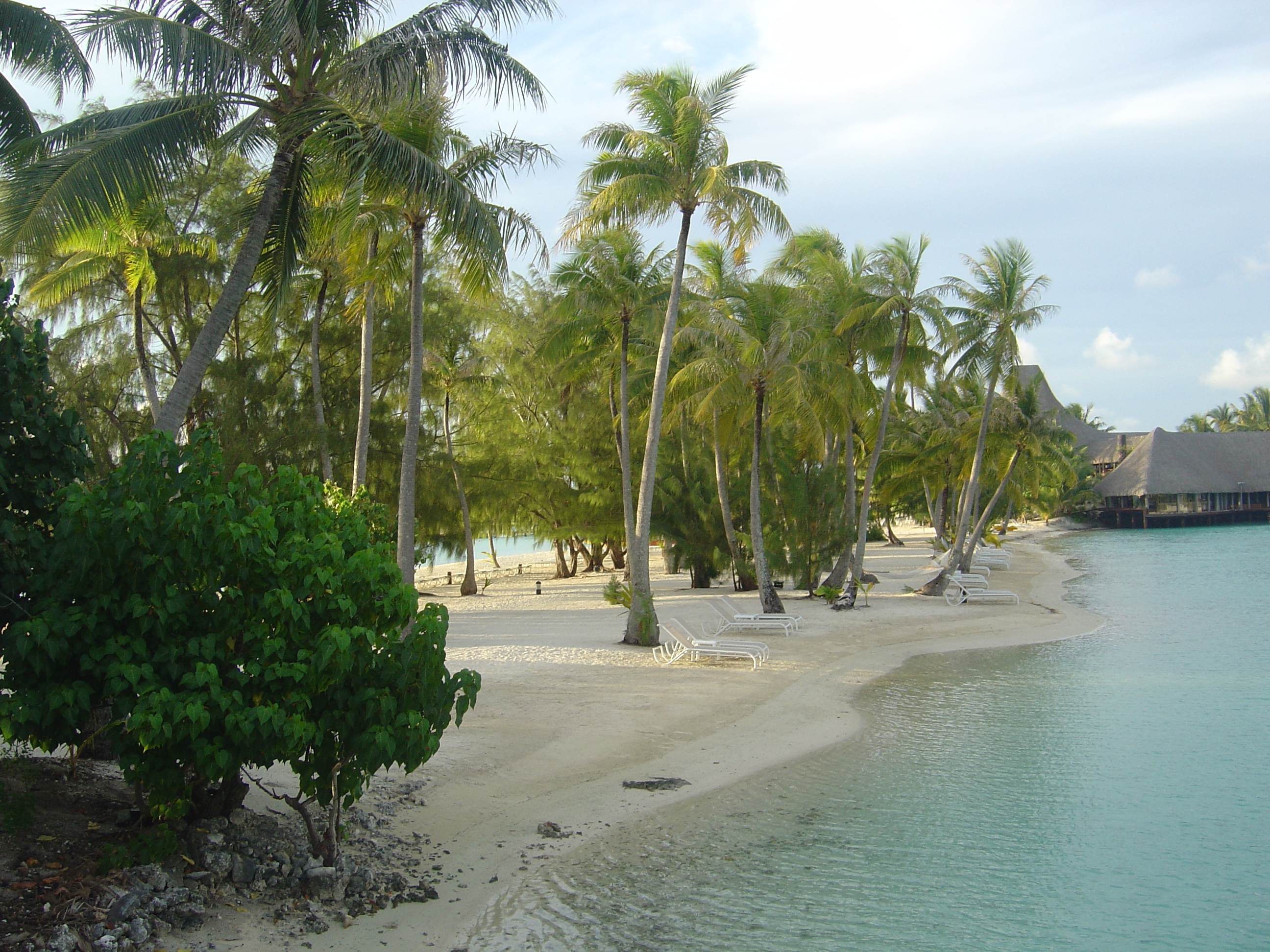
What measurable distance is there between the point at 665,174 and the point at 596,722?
9.47 m

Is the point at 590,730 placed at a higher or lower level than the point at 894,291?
lower

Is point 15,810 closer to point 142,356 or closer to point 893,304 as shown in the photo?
point 142,356

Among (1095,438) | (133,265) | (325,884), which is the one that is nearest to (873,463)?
(133,265)

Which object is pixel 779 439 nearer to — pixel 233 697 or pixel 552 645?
pixel 552 645

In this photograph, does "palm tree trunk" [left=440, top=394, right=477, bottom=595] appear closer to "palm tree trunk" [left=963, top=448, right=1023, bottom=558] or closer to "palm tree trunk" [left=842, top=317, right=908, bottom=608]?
"palm tree trunk" [left=842, top=317, right=908, bottom=608]

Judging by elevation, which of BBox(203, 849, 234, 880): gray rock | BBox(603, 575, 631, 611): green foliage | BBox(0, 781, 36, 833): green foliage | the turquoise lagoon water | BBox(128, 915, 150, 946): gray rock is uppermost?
BBox(603, 575, 631, 611): green foliage

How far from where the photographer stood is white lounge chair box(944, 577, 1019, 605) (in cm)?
2378

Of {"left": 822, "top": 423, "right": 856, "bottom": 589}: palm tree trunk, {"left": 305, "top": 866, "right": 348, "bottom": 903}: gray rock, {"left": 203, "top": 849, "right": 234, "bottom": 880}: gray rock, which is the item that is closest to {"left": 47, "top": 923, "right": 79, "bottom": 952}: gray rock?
{"left": 203, "top": 849, "right": 234, "bottom": 880}: gray rock

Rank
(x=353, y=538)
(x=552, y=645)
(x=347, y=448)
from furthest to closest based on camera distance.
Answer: (x=347, y=448) < (x=552, y=645) < (x=353, y=538)

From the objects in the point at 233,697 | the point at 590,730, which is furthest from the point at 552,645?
the point at 233,697

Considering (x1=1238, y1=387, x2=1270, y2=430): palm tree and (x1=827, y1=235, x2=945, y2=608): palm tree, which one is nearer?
(x1=827, y1=235, x2=945, y2=608): palm tree

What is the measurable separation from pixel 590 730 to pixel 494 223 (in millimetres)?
6168

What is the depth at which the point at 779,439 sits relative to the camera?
2500cm

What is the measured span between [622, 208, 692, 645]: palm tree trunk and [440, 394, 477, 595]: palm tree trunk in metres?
11.1
